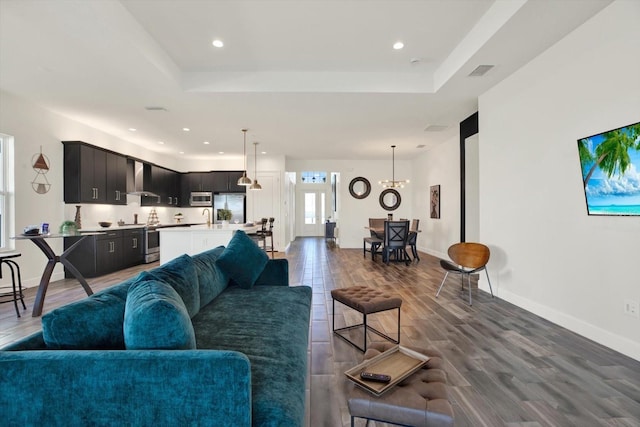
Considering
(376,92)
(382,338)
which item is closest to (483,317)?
(382,338)

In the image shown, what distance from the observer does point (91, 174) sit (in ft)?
18.7

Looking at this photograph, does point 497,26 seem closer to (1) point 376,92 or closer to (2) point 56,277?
(1) point 376,92

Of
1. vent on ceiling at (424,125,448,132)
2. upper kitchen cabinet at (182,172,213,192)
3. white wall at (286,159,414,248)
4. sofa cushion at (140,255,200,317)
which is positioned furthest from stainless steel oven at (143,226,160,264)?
vent on ceiling at (424,125,448,132)

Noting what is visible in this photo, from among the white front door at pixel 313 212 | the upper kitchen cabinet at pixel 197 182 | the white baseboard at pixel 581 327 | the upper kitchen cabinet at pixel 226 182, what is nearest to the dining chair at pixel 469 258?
the white baseboard at pixel 581 327

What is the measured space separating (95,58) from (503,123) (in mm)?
4860

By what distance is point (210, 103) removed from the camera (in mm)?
4684

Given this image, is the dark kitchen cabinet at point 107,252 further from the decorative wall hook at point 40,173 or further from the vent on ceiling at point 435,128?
the vent on ceiling at point 435,128

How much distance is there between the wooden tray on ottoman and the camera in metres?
1.35

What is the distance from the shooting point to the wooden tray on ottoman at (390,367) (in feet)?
4.43

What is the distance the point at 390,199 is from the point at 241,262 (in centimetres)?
770

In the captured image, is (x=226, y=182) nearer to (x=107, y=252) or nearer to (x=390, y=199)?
(x=107, y=252)

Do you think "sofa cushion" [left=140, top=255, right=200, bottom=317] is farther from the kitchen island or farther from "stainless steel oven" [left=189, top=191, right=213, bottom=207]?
"stainless steel oven" [left=189, top=191, right=213, bottom=207]

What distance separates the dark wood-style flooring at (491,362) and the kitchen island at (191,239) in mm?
1305

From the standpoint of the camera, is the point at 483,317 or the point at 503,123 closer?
the point at 483,317
